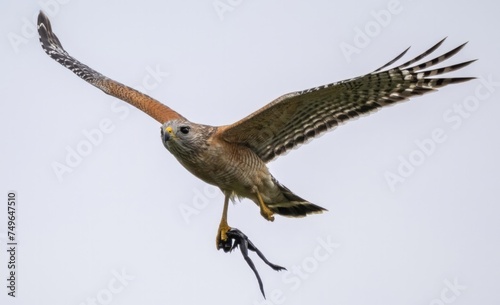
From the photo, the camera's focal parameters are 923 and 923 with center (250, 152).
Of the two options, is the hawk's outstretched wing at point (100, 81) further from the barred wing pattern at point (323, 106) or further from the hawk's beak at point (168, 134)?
the barred wing pattern at point (323, 106)

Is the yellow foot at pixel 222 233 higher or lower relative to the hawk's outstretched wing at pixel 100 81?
lower

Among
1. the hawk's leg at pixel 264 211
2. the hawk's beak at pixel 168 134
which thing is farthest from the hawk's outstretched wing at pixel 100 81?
the hawk's leg at pixel 264 211

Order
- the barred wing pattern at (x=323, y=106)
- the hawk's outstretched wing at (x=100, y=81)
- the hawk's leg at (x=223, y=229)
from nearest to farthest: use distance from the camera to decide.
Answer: the barred wing pattern at (x=323, y=106)
the hawk's leg at (x=223, y=229)
the hawk's outstretched wing at (x=100, y=81)

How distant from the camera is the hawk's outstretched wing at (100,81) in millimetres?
12836

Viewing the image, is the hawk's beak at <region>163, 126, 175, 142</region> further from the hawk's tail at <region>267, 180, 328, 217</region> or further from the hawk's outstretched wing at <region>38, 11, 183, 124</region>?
the hawk's tail at <region>267, 180, 328, 217</region>

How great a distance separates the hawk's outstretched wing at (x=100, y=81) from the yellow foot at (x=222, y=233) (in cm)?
169

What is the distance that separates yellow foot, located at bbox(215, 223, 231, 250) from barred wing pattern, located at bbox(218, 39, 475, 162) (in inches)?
43.9

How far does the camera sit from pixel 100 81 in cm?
1411

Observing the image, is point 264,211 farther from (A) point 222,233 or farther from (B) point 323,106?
(B) point 323,106

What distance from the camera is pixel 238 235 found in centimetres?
1045

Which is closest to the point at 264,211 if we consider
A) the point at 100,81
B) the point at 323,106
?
the point at 323,106

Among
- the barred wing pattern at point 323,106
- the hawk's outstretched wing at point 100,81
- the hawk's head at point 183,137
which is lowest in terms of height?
the barred wing pattern at point 323,106

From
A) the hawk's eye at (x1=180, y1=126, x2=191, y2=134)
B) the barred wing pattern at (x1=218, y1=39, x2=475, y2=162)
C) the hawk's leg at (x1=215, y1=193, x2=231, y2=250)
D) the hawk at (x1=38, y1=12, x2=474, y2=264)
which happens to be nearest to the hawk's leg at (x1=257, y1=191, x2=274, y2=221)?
the hawk at (x1=38, y1=12, x2=474, y2=264)

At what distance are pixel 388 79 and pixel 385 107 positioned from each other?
0.42 metres
